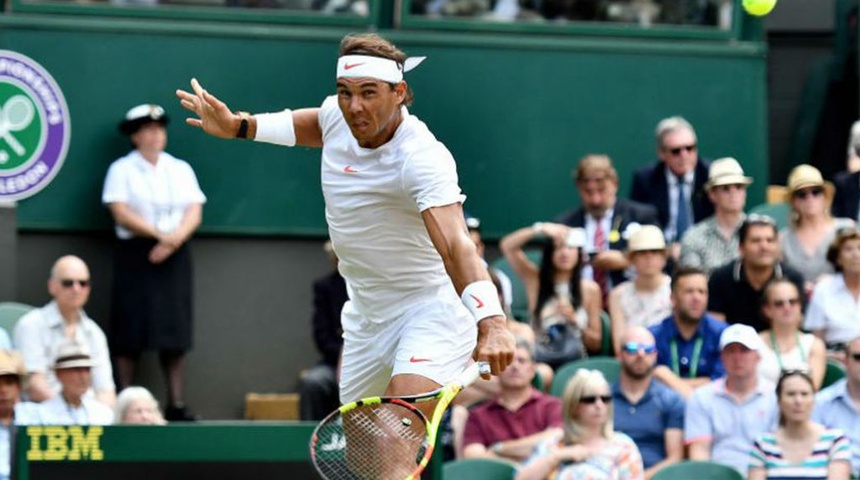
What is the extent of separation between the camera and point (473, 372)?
729 centimetres

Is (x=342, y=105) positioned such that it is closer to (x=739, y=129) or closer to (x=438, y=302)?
(x=438, y=302)

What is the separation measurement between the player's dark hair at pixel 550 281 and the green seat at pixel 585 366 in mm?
509

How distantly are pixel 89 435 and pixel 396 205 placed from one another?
196 centimetres

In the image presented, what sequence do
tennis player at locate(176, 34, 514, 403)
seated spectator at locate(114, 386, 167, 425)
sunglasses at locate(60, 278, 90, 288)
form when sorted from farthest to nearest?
1. sunglasses at locate(60, 278, 90, 288)
2. seated spectator at locate(114, 386, 167, 425)
3. tennis player at locate(176, 34, 514, 403)

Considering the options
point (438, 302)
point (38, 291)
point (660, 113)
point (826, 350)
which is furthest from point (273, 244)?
point (438, 302)

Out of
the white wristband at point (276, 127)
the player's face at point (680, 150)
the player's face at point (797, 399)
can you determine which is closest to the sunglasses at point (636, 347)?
the player's face at point (797, 399)

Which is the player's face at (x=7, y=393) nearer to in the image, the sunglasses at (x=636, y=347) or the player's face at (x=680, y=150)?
the sunglasses at (x=636, y=347)

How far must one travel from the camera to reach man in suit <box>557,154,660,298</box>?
40.1ft

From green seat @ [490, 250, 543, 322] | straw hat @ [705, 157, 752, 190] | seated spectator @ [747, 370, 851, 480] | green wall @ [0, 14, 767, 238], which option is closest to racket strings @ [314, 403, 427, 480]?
seated spectator @ [747, 370, 851, 480]

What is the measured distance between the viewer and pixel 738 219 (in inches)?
483

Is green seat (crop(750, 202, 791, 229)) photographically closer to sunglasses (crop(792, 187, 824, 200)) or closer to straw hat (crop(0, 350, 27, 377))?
sunglasses (crop(792, 187, 824, 200))

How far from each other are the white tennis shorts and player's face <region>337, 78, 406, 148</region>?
2.37ft

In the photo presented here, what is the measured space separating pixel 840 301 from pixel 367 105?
4.98 metres

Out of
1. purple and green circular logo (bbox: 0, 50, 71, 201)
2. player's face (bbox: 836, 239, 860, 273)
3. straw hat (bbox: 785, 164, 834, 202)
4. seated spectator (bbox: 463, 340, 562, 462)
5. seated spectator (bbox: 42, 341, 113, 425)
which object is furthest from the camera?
straw hat (bbox: 785, 164, 834, 202)
